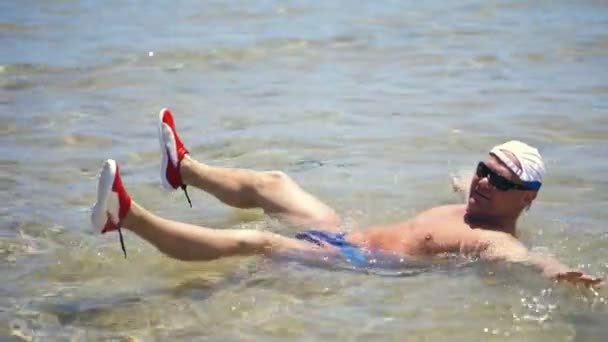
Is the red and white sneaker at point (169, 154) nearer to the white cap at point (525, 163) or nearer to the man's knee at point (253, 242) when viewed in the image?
the man's knee at point (253, 242)

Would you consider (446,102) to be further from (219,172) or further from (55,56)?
(55,56)

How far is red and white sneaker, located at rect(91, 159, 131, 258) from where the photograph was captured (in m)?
4.70

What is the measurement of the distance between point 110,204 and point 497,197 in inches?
81.1

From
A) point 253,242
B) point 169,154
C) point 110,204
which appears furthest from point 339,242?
point 110,204

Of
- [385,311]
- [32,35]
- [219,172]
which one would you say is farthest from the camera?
[32,35]

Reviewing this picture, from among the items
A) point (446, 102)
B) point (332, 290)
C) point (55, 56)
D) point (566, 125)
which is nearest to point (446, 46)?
point (446, 102)

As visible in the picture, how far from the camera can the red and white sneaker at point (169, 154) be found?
19.1ft

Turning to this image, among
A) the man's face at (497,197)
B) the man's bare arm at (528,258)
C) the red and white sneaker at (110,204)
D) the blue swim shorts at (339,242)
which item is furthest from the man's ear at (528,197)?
the red and white sneaker at (110,204)

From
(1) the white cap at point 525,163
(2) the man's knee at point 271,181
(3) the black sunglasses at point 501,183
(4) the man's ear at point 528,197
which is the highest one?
(1) the white cap at point 525,163

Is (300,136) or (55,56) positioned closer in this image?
(300,136)

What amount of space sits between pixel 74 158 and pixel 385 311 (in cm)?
362

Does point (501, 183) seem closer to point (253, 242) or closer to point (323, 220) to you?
point (323, 220)

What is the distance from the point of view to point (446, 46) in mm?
11906

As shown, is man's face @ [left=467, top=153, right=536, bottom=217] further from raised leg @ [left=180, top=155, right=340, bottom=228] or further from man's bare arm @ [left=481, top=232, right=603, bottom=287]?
raised leg @ [left=180, top=155, right=340, bottom=228]
